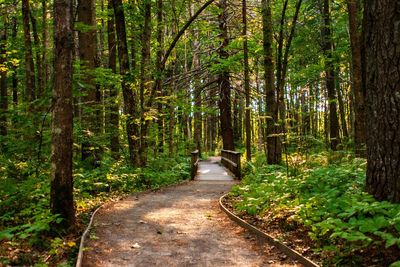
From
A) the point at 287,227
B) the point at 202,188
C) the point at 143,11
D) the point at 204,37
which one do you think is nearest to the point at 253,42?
the point at 204,37

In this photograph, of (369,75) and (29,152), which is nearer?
(369,75)

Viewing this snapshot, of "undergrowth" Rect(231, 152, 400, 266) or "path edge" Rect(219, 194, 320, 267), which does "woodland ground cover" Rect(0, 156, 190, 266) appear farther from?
"undergrowth" Rect(231, 152, 400, 266)

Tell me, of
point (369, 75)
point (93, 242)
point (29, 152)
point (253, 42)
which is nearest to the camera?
point (369, 75)

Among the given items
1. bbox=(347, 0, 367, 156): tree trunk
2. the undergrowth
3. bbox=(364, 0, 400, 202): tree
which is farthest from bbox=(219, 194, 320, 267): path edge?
bbox=(347, 0, 367, 156): tree trunk

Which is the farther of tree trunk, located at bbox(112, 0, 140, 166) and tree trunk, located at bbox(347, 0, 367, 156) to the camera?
tree trunk, located at bbox(112, 0, 140, 166)

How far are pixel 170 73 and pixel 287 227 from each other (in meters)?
23.4

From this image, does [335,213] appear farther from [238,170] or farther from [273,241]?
[238,170]

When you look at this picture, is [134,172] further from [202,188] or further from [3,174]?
[3,174]

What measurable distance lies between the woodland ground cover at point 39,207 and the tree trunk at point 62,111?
17.5 inches

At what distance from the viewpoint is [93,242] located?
6902 millimetres

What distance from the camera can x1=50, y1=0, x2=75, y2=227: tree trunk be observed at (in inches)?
274

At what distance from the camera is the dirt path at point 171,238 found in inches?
238

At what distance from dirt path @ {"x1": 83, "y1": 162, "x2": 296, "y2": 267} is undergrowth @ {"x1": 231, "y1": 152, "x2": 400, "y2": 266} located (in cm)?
69

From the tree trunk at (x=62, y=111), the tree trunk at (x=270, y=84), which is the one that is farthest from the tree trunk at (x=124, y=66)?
the tree trunk at (x=62, y=111)
